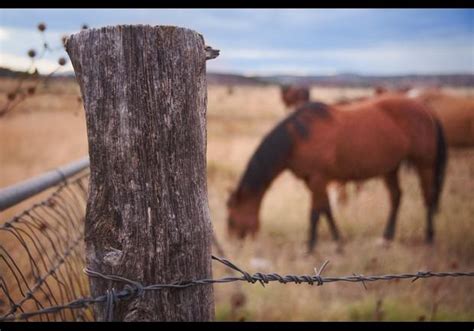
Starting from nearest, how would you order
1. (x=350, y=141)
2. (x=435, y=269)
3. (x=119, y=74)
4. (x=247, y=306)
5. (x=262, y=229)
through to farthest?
(x=119, y=74) → (x=247, y=306) → (x=435, y=269) → (x=350, y=141) → (x=262, y=229)

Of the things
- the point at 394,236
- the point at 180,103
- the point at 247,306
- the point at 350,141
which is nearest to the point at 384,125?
the point at 350,141

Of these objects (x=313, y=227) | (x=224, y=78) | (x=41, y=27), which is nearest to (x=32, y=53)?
(x=41, y=27)

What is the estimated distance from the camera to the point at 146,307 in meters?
1.06

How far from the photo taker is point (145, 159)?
3.34 ft

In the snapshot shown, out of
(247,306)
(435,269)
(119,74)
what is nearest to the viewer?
(119,74)

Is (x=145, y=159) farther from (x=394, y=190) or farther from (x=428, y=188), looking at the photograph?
(x=428, y=188)

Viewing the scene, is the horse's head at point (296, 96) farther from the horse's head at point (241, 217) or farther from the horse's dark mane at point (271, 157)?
the horse's head at point (241, 217)

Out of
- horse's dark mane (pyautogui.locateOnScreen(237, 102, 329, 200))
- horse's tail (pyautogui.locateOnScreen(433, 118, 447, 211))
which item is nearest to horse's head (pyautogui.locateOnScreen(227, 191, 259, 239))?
horse's dark mane (pyautogui.locateOnScreen(237, 102, 329, 200))

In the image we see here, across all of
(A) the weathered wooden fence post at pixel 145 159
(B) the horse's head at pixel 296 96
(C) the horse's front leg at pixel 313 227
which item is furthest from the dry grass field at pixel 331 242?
(B) the horse's head at pixel 296 96

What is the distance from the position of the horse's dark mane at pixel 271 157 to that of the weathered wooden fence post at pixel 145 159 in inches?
189

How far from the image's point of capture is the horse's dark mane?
5.86 m

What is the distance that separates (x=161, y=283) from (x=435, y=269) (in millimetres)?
4984

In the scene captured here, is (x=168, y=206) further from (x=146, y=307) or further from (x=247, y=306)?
(x=247, y=306)

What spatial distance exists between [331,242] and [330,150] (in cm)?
116
